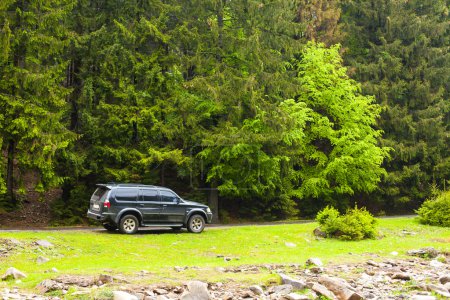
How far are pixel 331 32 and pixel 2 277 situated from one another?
3022 centimetres

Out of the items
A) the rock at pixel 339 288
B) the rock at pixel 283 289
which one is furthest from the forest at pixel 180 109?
the rock at pixel 339 288

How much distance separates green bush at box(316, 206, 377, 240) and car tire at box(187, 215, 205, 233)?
4.94 m

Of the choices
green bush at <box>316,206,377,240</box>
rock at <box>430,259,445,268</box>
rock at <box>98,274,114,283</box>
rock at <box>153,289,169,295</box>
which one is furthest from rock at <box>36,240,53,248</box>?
rock at <box>430,259,445,268</box>

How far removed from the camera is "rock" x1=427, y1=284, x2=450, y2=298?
9945 mm

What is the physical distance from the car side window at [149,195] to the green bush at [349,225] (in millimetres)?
6800

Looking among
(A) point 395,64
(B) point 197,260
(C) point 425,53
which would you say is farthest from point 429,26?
(B) point 197,260

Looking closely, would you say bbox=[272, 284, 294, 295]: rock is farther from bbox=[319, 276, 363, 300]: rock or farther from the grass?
bbox=[319, 276, 363, 300]: rock

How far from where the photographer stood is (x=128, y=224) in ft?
64.0

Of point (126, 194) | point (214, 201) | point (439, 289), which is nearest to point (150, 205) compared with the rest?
point (126, 194)

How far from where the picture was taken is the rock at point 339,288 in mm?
9180

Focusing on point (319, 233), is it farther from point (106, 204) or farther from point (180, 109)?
point (180, 109)

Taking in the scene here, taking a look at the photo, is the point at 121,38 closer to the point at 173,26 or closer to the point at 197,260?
the point at 173,26

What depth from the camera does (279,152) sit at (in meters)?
26.3

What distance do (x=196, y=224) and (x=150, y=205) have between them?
Result: 90.2 inches
